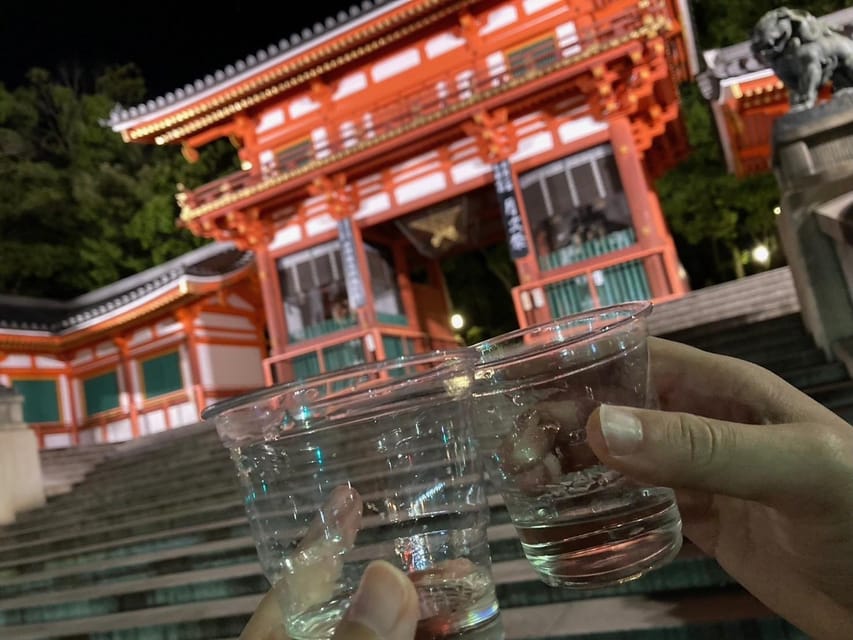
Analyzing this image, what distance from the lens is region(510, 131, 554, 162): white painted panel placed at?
10.5 metres

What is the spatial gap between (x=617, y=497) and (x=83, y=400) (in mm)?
17172

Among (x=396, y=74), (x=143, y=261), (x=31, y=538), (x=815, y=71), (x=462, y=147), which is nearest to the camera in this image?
(x=815, y=71)

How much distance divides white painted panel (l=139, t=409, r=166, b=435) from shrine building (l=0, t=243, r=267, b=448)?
0.08ft

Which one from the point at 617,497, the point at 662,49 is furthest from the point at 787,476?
the point at 662,49

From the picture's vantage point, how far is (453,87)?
11.3 meters

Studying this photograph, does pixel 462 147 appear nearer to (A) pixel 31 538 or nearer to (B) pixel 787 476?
(A) pixel 31 538

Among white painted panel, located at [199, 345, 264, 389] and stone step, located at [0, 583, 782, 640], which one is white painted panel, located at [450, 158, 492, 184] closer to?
white painted panel, located at [199, 345, 264, 389]

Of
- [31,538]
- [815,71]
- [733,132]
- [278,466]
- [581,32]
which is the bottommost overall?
[31,538]

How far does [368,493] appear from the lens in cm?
77

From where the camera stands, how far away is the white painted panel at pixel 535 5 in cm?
1088

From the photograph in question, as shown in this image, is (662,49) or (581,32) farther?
(581,32)

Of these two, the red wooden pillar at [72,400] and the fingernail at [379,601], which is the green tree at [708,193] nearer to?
the red wooden pillar at [72,400]

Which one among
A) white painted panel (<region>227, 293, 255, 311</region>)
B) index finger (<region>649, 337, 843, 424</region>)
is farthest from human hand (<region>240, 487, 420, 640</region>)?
white painted panel (<region>227, 293, 255, 311</region>)

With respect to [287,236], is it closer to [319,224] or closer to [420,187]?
[319,224]
